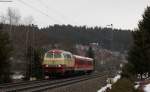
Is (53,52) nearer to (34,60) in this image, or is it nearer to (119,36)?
(34,60)

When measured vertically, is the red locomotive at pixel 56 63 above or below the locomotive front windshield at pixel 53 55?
below

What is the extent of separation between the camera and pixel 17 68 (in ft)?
256

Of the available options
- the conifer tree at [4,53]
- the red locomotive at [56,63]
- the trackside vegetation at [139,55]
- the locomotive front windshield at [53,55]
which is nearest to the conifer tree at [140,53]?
the trackside vegetation at [139,55]

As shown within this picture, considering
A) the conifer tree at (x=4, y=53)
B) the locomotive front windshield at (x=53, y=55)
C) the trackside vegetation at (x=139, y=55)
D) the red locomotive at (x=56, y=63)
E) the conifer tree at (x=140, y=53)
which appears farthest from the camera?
the locomotive front windshield at (x=53, y=55)

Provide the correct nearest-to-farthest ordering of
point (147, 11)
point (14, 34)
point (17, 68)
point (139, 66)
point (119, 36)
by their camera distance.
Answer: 1. point (139, 66)
2. point (147, 11)
3. point (17, 68)
4. point (14, 34)
5. point (119, 36)

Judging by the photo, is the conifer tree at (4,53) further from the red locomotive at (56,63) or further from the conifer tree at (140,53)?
the conifer tree at (140,53)

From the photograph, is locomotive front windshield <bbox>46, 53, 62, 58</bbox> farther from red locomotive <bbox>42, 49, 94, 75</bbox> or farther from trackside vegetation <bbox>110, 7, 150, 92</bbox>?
trackside vegetation <bbox>110, 7, 150, 92</bbox>

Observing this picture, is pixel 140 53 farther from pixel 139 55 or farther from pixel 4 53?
pixel 4 53

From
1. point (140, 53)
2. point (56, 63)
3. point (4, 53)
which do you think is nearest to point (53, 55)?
point (56, 63)

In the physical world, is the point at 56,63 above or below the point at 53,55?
below

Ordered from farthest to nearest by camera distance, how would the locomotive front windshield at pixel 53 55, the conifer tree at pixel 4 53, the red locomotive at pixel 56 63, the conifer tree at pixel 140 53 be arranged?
the locomotive front windshield at pixel 53 55 < the red locomotive at pixel 56 63 < the conifer tree at pixel 140 53 < the conifer tree at pixel 4 53

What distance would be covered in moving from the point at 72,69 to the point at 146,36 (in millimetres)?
10799

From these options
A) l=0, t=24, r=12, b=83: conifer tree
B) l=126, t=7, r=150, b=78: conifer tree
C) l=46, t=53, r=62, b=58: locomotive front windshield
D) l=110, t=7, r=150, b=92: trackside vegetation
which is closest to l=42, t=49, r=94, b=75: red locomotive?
l=46, t=53, r=62, b=58: locomotive front windshield

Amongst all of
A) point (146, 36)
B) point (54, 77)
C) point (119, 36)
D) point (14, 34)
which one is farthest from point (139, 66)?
point (119, 36)
